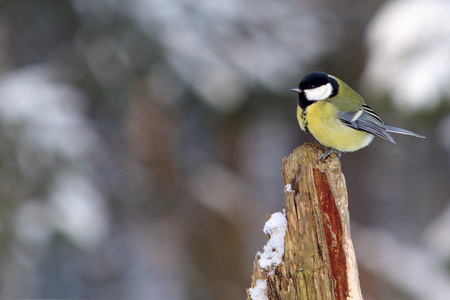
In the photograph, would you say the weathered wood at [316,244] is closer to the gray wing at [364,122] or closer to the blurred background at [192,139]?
the gray wing at [364,122]

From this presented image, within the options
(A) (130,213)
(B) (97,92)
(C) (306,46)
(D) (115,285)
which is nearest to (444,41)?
(C) (306,46)

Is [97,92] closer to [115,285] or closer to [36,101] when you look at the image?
[36,101]

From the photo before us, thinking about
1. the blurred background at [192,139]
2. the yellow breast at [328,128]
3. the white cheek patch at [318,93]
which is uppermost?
the blurred background at [192,139]

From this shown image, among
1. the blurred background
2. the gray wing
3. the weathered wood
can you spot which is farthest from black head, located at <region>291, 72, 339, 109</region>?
the blurred background

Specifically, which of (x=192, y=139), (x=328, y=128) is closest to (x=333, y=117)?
(x=328, y=128)

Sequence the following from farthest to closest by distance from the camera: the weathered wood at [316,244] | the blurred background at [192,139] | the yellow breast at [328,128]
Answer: the blurred background at [192,139], the yellow breast at [328,128], the weathered wood at [316,244]

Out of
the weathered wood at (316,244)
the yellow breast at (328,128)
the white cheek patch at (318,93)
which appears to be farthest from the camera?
the white cheek patch at (318,93)

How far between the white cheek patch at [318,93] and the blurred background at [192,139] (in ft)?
6.49

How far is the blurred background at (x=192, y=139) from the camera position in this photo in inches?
193

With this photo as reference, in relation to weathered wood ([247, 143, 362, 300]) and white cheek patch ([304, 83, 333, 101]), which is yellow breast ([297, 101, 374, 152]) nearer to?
white cheek patch ([304, 83, 333, 101])

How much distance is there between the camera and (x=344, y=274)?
222 cm

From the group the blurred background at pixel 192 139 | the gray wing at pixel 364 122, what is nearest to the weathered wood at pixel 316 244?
the gray wing at pixel 364 122

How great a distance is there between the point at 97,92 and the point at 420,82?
352 centimetres

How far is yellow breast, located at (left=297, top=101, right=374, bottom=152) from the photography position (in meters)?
2.99
